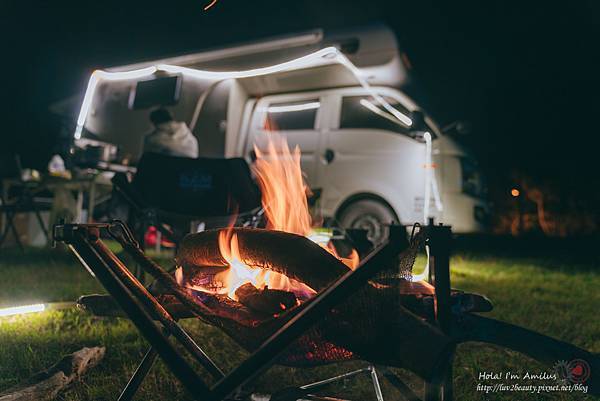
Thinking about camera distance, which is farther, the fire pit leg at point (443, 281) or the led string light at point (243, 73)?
the led string light at point (243, 73)

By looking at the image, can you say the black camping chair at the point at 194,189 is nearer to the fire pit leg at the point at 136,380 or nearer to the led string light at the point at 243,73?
the fire pit leg at the point at 136,380

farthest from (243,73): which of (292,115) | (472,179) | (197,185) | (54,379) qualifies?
(54,379)

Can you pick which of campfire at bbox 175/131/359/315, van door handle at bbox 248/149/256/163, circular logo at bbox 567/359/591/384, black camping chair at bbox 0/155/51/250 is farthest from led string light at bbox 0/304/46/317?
van door handle at bbox 248/149/256/163

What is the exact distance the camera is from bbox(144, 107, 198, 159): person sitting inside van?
212 inches

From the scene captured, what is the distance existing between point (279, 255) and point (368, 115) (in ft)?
16.2

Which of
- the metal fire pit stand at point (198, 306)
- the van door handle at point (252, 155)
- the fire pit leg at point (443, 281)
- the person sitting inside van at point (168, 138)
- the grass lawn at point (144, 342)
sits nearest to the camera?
the metal fire pit stand at point (198, 306)

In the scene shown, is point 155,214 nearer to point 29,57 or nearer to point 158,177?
point 158,177

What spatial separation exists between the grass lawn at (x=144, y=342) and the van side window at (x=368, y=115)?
2.22 meters

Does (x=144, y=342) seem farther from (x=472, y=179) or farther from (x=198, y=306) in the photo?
(x=472, y=179)

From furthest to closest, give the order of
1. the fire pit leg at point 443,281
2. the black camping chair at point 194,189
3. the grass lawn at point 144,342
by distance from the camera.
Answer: the black camping chair at point 194,189, the grass lawn at point 144,342, the fire pit leg at point 443,281

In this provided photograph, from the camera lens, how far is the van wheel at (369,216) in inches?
223

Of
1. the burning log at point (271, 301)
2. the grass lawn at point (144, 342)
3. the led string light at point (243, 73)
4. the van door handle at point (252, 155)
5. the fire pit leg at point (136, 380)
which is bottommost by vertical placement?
the grass lawn at point (144, 342)

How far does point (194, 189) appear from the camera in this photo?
9.73 feet

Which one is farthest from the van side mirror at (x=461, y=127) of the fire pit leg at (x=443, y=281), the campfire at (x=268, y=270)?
the fire pit leg at (x=443, y=281)
